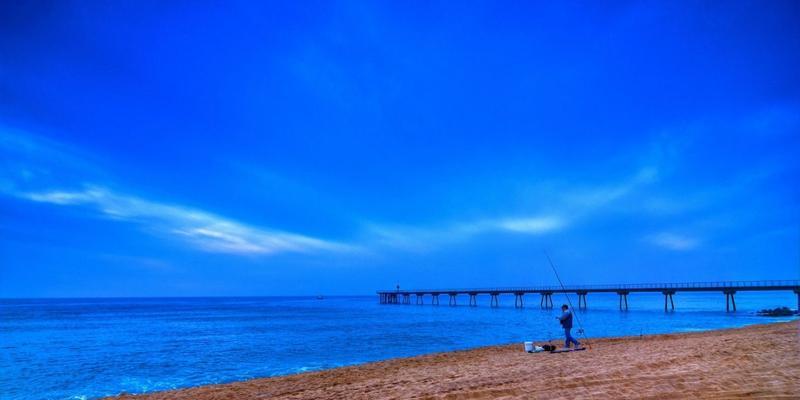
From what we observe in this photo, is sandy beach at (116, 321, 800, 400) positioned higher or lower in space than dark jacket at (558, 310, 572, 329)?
lower

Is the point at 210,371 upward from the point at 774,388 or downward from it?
downward

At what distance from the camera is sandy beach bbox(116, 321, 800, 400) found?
26.6 ft

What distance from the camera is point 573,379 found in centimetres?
969

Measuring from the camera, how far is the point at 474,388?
956 cm

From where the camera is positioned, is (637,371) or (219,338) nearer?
(637,371)

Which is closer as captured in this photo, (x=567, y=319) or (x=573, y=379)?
(x=573, y=379)

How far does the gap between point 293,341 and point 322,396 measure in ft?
72.7

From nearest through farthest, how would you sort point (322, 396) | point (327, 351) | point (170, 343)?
point (322, 396)
point (327, 351)
point (170, 343)

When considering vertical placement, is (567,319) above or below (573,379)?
above

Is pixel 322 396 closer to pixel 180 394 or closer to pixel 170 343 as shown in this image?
pixel 180 394

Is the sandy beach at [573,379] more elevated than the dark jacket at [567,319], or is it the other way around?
the dark jacket at [567,319]

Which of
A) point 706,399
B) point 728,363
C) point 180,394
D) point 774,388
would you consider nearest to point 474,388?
point 706,399

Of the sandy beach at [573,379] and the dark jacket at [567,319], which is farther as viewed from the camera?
the dark jacket at [567,319]

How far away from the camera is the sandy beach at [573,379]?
809 cm
